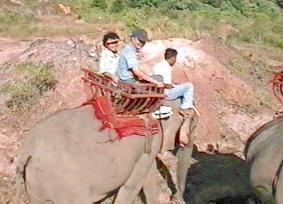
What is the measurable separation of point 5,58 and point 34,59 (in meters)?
2.38

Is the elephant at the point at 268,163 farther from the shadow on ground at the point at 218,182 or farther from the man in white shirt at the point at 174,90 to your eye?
the shadow on ground at the point at 218,182

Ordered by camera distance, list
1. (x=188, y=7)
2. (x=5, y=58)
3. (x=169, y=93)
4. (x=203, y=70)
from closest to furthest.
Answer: (x=169, y=93), (x=203, y=70), (x=5, y=58), (x=188, y=7)

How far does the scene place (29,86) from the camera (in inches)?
543

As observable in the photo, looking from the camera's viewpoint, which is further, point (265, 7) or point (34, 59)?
point (265, 7)

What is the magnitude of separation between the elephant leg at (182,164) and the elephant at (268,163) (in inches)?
44.4

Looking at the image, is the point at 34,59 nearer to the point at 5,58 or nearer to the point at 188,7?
the point at 5,58

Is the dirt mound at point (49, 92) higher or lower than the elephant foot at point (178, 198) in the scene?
lower

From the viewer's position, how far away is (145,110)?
8.54m

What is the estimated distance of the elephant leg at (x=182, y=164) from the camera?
31.8 ft

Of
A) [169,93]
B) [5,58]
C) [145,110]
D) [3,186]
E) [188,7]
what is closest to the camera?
[145,110]

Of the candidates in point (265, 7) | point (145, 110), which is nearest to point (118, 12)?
point (265, 7)

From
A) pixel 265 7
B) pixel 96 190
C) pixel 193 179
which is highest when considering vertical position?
pixel 96 190

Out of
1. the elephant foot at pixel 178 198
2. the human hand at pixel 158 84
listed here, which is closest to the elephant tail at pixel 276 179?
the human hand at pixel 158 84

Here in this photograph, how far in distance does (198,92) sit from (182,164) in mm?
4876
